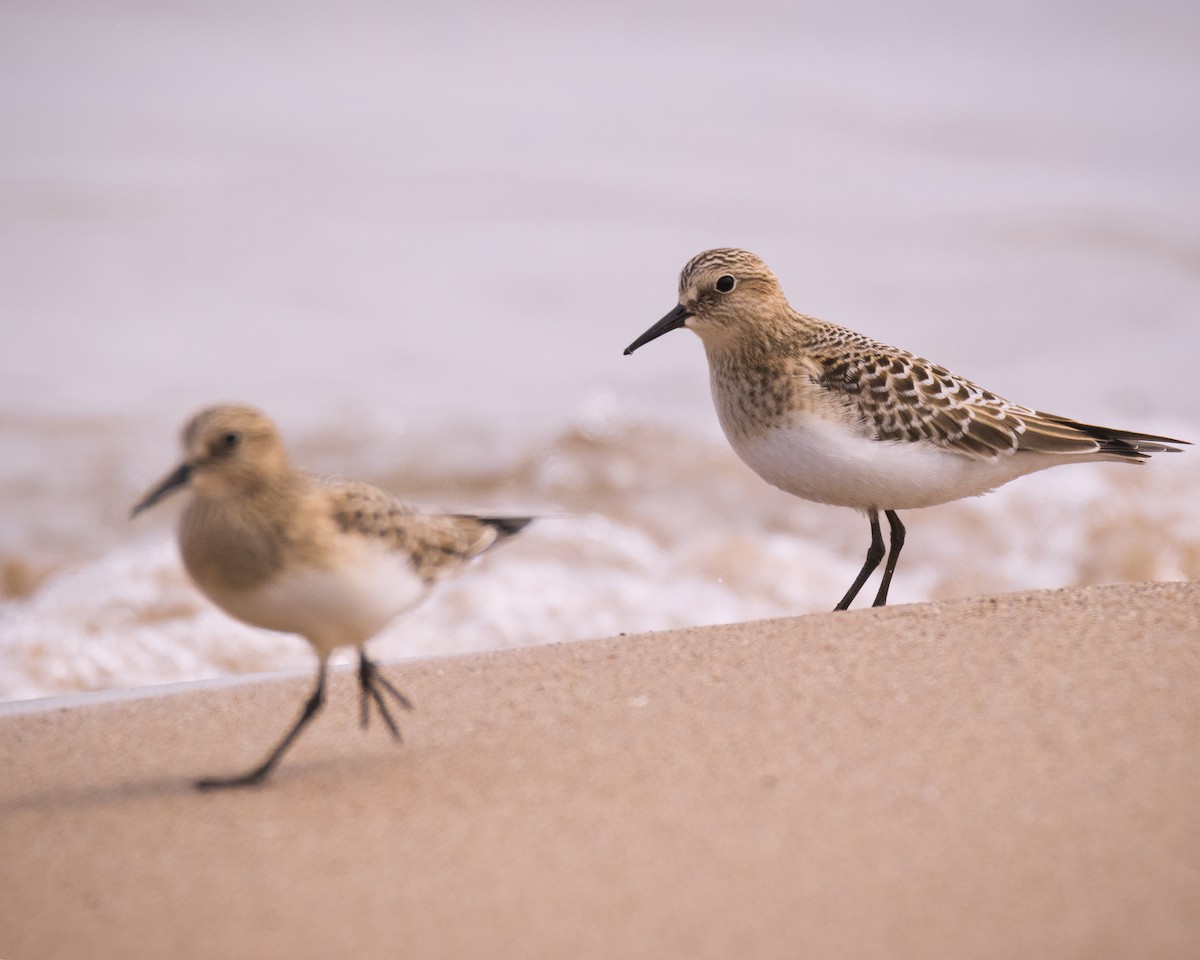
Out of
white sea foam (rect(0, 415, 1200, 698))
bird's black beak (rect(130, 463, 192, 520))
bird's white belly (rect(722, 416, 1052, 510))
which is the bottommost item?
white sea foam (rect(0, 415, 1200, 698))

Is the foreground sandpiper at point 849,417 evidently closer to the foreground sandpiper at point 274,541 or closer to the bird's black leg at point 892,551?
the bird's black leg at point 892,551

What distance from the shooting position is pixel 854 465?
159 inches

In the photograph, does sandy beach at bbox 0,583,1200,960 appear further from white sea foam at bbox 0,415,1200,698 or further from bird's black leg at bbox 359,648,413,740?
white sea foam at bbox 0,415,1200,698

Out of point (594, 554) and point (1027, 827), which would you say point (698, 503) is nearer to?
point (594, 554)

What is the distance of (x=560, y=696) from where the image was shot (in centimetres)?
322

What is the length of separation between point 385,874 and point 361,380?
8385 millimetres

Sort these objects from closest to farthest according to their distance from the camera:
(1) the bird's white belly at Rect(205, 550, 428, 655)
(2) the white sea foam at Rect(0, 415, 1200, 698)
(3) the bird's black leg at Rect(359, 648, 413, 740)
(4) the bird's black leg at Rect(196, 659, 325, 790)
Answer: (1) the bird's white belly at Rect(205, 550, 428, 655) → (4) the bird's black leg at Rect(196, 659, 325, 790) → (3) the bird's black leg at Rect(359, 648, 413, 740) → (2) the white sea foam at Rect(0, 415, 1200, 698)

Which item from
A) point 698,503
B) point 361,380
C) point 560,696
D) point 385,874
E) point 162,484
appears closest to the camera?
point 385,874

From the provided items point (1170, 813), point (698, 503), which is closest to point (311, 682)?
point (1170, 813)

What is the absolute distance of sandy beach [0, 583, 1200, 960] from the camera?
223cm

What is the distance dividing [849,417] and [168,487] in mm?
2108

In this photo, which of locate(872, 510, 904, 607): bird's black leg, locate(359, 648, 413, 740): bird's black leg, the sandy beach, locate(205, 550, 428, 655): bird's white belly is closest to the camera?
the sandy beach

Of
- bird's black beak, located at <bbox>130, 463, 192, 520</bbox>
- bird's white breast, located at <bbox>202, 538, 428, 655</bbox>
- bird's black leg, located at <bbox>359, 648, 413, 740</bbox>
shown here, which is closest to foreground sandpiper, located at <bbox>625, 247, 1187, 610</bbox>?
bird's black leg, located at <bbox>359, 648, 413, 740</bbox>

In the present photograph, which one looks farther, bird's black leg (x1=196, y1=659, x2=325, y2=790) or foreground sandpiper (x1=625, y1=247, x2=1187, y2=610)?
foreground sandpiper (x1=625, y1=247, x2=1187, y2=610)
